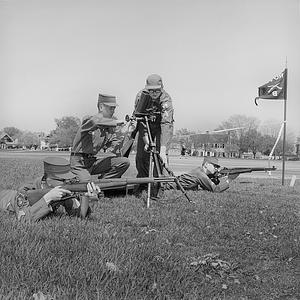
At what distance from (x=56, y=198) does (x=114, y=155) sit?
3185 mm

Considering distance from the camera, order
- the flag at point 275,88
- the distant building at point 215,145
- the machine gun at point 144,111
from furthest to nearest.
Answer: the distant building at point 215,145, the flag at point 275,88, the machine gun at point 144,111

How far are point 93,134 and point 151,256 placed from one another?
142 inches

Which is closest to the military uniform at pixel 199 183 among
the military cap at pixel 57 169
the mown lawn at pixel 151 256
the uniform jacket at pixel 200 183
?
the uniform jacket at pixel 200 183

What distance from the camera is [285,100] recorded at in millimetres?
13297

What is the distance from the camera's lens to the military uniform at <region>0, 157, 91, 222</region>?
4.55 metres

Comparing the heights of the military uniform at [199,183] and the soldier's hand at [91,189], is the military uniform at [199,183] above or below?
below

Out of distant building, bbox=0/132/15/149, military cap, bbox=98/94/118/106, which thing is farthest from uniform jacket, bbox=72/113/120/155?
→ distant building, bbox=0/132/15/149

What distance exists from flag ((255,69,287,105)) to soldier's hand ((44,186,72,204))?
33.0 feet

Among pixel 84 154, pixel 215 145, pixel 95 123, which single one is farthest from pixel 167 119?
pixel 215 145

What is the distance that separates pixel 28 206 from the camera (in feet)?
15.7

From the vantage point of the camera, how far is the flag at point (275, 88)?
13.2 meters

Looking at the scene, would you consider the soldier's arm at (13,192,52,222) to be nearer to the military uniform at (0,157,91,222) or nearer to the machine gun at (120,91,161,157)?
the military uniform at (0,157,91,222)

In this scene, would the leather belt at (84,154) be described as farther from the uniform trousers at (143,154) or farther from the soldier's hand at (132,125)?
the uniform trousers at (143,154)

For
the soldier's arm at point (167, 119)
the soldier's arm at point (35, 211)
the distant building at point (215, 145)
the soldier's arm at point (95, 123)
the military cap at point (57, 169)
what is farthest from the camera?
the distant building at point (215, 145)
